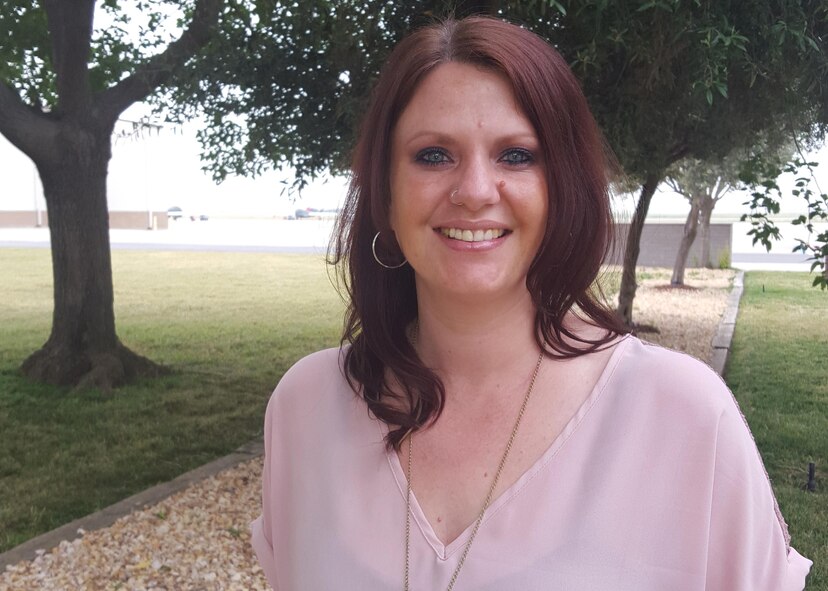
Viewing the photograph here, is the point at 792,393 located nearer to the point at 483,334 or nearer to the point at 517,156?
the point at 483,334

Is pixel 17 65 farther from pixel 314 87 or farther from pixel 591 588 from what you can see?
pixel 591 588

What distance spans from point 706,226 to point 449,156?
15378 millimetres

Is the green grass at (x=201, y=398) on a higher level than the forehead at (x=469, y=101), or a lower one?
lower

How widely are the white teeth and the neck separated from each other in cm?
12

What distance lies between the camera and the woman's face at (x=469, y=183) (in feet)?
3.94

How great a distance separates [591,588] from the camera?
110 cm

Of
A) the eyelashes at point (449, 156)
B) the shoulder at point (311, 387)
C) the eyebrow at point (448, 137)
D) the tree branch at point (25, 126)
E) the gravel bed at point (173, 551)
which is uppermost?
the tree branch at point (25, 126)

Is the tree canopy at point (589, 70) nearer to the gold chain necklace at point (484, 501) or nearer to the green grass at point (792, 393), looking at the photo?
the green grass at point (792, 393)

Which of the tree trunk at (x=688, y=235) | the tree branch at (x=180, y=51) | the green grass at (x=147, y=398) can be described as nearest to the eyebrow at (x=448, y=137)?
the green grass at (x=147, y=398)

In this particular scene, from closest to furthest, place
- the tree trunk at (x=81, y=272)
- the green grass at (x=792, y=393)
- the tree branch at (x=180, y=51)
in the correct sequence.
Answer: the green grass at (x=792, y=393) < the tree branch at (x=180, y=51) < the tree trunk at (x=81, y=272)

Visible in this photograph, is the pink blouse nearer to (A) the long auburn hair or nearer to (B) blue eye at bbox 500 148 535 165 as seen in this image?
(A) the long auburn hair

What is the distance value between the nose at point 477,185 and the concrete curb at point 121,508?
3.66m

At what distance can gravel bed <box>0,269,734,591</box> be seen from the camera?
3.78 m

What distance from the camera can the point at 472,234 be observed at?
122cm
